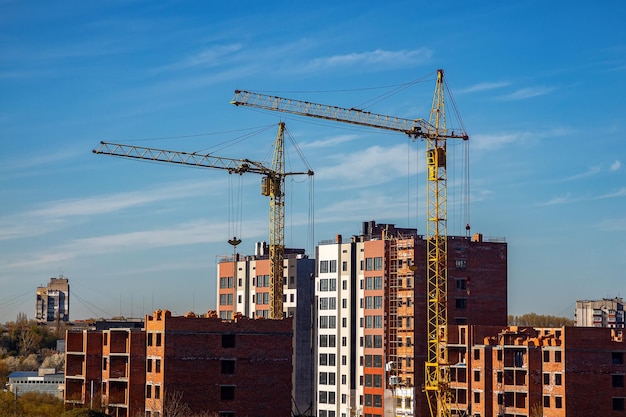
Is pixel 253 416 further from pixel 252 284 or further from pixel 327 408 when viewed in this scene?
pixel 252 284

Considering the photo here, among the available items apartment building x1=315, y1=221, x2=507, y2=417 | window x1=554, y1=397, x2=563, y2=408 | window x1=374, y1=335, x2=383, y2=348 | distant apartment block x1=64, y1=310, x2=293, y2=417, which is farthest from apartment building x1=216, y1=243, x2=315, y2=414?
window x1=554, y1=397, x2=563, y2=408

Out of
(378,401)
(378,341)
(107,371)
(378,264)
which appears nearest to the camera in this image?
(107,371)

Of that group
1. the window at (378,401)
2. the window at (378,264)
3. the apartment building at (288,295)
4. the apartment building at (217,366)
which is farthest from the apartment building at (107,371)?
the window at (378,264)

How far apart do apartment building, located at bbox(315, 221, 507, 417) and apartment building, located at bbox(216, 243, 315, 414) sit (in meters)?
4.55

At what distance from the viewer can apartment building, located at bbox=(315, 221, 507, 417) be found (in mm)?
136250

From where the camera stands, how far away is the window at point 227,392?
375ft

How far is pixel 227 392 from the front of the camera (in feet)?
376

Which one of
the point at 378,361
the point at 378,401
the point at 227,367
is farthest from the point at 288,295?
the point at 227,367

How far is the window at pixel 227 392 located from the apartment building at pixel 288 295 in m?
35.4

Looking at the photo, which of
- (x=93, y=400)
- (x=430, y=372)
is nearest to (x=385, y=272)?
(x=430, y=372)

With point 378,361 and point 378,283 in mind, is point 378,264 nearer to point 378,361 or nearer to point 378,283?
point 378,283

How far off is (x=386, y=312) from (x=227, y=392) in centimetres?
3146

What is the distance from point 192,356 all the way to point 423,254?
3700 cm

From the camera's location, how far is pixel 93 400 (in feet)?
385
